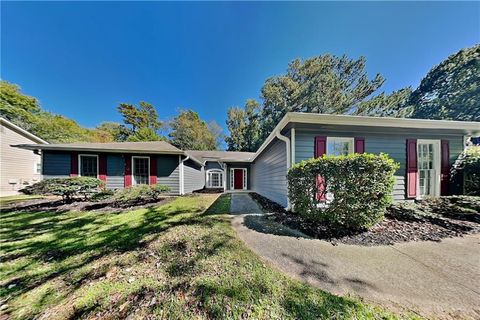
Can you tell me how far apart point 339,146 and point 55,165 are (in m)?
12.9

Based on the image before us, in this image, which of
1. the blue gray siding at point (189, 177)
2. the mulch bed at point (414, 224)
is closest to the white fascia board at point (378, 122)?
the mulch bed at point (414, 224)

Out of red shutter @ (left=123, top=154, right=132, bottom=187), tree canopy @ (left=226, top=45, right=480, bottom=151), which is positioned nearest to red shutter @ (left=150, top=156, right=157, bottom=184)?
red shutter @ (left=123, top=154, right=132, bottom=187)

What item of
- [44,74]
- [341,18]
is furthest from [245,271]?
[44,74]

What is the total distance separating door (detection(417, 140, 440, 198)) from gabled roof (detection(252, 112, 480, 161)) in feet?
2.14

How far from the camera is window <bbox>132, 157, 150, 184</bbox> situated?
8.77 m

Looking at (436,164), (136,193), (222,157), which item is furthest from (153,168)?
(436,164)

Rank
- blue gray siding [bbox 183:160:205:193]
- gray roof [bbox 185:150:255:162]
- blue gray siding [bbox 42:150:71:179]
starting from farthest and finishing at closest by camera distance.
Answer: gray roof [bbox 185:150:255:162], blue gray siding [bbox 183:160:205:193], blue gray siding [bbox 42:150:71:179]

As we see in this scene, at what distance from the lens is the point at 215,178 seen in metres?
16.1

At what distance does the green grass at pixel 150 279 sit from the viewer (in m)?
1.59

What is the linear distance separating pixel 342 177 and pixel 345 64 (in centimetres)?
1990

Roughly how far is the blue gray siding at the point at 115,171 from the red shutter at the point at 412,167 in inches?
472

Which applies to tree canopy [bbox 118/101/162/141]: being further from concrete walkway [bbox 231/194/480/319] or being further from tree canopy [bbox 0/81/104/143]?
concrete walkway [bbox 231/194/480/319]

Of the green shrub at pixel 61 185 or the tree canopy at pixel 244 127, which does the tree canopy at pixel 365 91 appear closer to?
→ the tree canopy at pixel 244 127

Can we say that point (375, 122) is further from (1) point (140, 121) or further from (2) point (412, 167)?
(1) point (140, 121)
